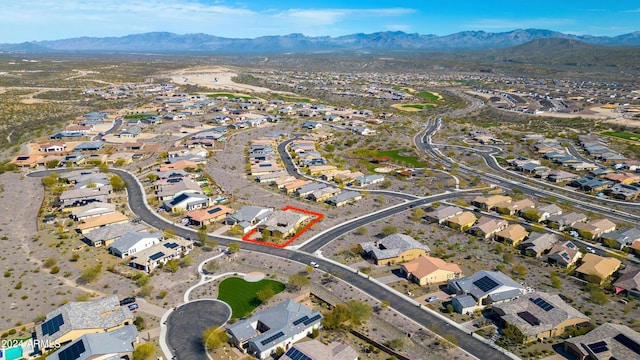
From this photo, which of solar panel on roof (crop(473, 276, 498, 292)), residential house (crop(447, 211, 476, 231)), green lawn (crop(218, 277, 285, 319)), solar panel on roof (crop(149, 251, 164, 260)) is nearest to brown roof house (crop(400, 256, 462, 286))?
solar panel on roof (crop(473, 276, 498, 292))

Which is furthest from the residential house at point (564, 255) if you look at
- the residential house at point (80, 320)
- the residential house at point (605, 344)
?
the residential house at point (80, 320)

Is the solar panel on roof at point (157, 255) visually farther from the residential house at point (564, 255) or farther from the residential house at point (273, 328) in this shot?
the residential house at point (564, 255)

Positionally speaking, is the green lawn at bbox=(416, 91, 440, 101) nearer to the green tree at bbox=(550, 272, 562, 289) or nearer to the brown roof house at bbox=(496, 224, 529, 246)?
the brown roof house at bbox=(496, 224, 529, 246)

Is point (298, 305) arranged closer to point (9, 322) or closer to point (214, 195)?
point (9, 322)

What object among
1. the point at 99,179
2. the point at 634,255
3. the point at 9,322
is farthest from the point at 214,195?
the point at 634,255

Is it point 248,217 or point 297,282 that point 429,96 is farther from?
point 297,282

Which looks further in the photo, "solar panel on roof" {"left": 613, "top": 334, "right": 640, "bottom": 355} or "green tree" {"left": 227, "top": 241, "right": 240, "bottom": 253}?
"green tree" {"left": 227, "top": 241, "right": 240, "bottom": 253}

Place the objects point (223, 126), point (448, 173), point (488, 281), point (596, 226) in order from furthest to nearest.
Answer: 1. point (223, 126)
2. point (448, 173)
3. point (596, 226)
4. point (488, 281)
